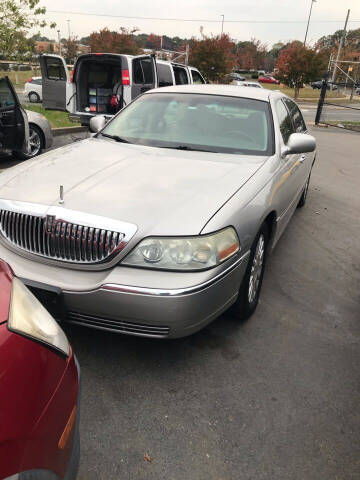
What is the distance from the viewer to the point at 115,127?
405 cm

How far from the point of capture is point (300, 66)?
3180cm

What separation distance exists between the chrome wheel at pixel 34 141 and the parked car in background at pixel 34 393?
23.2 feet

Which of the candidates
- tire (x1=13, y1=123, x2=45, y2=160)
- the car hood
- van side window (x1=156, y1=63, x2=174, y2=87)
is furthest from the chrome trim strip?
van side window (x1=156, y1=63, x2=174, y2=87)

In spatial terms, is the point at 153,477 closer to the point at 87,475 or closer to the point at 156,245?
the point at 87,475

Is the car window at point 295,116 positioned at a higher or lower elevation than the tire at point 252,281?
higher

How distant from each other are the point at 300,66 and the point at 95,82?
24937 millimetres

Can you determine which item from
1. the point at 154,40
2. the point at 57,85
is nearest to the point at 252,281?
the point at 57,85

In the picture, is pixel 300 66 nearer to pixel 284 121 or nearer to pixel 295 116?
pixel 295 116

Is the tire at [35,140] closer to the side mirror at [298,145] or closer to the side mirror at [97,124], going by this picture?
the side mirror at [97,124]

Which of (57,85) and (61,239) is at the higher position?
(61,239)

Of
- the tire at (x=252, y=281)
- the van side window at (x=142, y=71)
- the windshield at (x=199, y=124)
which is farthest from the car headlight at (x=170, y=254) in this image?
the van side window at (x=142, y=71)

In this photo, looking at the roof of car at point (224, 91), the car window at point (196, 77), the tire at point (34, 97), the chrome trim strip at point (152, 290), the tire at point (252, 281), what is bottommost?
the tire at point (34, 97)

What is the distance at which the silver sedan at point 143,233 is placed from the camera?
90.0 inches

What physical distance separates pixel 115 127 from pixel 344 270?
267cm
